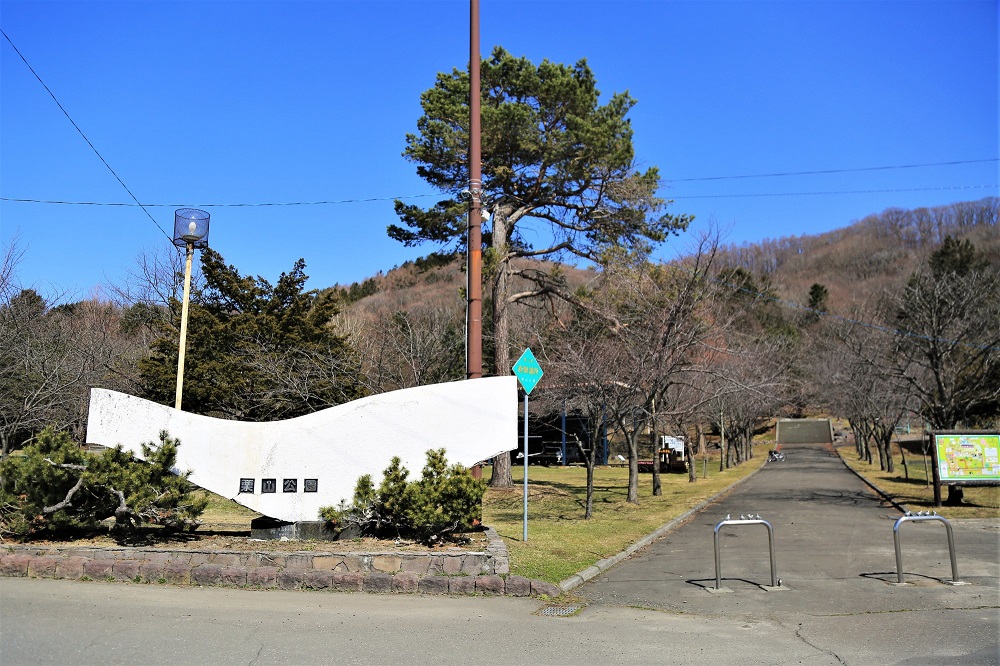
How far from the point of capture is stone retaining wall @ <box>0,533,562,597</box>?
27.5 feet

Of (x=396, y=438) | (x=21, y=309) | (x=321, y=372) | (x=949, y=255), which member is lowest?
(x=396, y=438)

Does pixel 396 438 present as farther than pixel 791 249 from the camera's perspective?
No

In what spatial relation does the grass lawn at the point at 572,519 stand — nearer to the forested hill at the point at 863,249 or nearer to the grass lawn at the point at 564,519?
the grass lawn at the point at 564,519

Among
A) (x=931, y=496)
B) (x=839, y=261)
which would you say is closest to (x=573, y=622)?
(x=931, y=496)

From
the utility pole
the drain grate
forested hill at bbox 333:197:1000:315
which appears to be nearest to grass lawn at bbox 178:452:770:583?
the drain grate

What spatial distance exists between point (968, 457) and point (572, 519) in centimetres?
1005

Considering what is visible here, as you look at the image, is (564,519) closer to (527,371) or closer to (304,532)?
(527,371)

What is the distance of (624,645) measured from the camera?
21.1 ft

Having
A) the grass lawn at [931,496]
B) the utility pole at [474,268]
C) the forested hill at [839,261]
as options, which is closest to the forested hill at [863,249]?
the forested hill at [839,261]

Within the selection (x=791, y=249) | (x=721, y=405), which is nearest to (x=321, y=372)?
(x=721, y=405)

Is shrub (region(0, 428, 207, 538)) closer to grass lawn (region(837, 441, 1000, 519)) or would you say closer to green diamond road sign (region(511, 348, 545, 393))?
green diamond road sign (region(511, 348, 545, 393))

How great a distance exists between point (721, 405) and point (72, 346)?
26.5 m

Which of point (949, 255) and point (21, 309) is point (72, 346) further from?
point (949, 255)

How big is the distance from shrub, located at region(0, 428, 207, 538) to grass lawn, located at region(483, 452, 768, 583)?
15.3 feet
